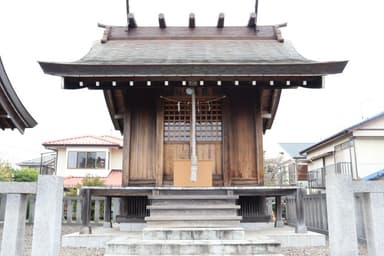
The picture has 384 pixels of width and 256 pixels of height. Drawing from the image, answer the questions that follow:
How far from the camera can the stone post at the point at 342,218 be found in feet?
9.09

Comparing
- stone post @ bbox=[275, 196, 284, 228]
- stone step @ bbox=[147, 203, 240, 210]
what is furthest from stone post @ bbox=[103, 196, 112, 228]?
stone post @ bbox=[275, 196, 284, 228]

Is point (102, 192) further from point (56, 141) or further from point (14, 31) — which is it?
point (56, 141)

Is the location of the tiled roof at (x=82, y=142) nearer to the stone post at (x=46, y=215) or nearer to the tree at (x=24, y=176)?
the tree at (x=24, y=176)

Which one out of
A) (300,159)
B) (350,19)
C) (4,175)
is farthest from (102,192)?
(300,159)

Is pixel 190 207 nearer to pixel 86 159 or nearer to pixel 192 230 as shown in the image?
pixel 192 230

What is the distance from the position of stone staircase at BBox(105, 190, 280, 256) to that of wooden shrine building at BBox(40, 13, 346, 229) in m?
0.65

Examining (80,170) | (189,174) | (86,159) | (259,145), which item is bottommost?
(189,174)

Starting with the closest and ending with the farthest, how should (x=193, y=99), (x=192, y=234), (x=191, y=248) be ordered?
(x=191, y=248) → (x=192, y=234) → (x=193, y=99)

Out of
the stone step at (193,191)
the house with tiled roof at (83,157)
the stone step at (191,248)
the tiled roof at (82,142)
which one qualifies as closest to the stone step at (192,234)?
the stone step at (191,248)

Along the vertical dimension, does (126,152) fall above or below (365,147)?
below

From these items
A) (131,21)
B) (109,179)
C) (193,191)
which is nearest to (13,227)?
(193,191)

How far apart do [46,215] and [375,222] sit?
9.64 feet

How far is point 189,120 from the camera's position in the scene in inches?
278

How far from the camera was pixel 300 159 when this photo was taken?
23.5 meters
